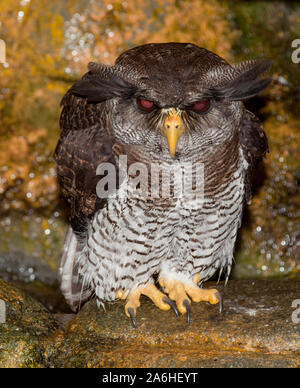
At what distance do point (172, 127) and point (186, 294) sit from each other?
148 centimetres

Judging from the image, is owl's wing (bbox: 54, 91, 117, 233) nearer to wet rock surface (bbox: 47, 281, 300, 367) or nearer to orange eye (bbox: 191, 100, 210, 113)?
orange eye (bbox: 191, 100, 210, 113)

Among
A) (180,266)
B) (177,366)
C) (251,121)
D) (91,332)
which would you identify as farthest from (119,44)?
(177,366)

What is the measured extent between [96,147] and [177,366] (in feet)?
4.78

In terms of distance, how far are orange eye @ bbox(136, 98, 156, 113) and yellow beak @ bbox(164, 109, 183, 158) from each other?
13cm

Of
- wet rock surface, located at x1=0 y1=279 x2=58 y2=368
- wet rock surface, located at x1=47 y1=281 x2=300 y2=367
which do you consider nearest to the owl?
wet rock surface, located at x1=47 y1=281 x2=300 y2=367

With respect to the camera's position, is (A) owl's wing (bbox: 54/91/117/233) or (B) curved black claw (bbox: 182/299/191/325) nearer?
(A) owl's wing (bbox: 54/91/117/233)

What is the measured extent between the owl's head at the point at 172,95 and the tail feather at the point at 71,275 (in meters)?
1.20

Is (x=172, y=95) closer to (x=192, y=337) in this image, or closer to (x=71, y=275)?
(x=192, y=337)

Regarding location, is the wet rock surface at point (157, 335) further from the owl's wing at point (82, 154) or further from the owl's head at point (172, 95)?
the owl's head at point (172, 95)

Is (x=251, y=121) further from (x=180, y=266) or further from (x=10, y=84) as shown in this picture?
(x=10, y=84)

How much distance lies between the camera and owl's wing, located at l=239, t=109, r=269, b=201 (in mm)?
4152

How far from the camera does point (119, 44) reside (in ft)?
19.0

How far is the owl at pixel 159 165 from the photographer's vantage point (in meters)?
3.56

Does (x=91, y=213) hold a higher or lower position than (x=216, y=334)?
higher
